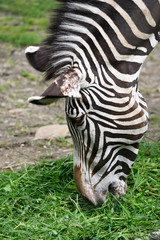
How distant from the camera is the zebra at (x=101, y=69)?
303 cm

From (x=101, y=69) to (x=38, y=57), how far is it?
671mm

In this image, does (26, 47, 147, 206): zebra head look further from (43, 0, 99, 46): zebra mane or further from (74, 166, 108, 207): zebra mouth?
(43, 0, 99, 46): zebra mane

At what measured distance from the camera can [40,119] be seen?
6.00 meters

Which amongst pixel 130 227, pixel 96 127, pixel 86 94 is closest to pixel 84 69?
pixel 86 94

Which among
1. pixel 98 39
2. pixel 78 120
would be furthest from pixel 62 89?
pixel 98 39

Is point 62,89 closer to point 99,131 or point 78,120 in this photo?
point 78,120

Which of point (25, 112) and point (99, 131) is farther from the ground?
point (99, 131)

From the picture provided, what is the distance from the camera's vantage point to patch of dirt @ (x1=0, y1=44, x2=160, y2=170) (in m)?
4.91

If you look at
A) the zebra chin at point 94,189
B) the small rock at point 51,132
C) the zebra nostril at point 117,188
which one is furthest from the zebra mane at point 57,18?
the small rock at point 51,132

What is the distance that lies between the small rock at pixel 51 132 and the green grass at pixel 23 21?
3415mm

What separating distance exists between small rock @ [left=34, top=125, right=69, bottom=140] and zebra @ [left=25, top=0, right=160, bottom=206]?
2.09 metres

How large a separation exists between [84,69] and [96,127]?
0.43 m

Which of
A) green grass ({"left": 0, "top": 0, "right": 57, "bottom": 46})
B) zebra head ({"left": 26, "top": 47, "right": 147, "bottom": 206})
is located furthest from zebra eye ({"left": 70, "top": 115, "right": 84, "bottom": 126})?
green grass ({"left": 0, "top": 0, "right": 57, "bottom": 46})

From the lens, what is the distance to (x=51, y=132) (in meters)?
5.40
